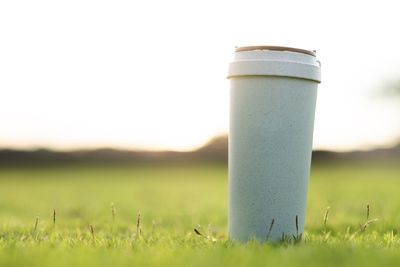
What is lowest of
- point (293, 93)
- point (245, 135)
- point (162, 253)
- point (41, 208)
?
point (41, 208)

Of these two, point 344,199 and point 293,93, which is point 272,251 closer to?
point 293,93

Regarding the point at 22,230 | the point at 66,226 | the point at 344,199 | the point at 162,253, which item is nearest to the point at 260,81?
the point at 162,253

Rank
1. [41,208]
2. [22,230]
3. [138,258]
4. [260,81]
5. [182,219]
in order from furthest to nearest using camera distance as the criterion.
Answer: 1. [41,208]
2. [182,219]
3. [22,230]
4. [260,81]
5. [138,258]

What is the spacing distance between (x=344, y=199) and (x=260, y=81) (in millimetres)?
6822

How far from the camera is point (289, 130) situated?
512cm

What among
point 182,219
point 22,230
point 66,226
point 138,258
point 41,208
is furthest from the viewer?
point 41,208

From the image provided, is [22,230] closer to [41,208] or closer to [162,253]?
[162,253]

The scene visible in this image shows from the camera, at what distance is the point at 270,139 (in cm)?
509

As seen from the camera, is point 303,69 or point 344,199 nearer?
point 303,69

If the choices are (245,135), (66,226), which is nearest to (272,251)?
(245,135)

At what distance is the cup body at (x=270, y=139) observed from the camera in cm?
509

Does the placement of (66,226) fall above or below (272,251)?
below

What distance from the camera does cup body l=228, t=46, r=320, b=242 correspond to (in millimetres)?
5090

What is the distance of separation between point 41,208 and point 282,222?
717 cm
